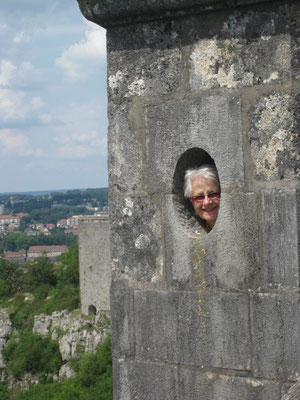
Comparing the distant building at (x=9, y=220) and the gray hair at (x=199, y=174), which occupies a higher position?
the gray hair at (x=199, y=174)

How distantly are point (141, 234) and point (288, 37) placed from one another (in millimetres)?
928

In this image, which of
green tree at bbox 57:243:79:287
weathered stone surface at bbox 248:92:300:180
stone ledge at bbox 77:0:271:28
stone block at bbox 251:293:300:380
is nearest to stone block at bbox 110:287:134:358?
stone block at bbox 251:293:300:380

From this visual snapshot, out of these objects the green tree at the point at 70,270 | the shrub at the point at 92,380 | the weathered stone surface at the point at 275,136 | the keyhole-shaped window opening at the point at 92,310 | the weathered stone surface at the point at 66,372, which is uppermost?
the weathered stone surface at the point at 275,136

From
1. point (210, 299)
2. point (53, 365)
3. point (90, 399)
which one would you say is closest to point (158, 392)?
point (210, 299)

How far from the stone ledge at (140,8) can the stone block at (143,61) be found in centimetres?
4

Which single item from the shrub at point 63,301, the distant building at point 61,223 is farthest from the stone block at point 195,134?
the distant building at point 61,223

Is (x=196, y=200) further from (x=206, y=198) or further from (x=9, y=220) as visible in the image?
(x=9, y=220)

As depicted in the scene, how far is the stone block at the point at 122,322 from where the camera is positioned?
2.79 m

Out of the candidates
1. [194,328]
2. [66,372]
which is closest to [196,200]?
[194,328]

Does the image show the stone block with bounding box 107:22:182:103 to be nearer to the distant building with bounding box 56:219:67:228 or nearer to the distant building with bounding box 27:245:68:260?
the distant building with bounding box 27:245:68:260

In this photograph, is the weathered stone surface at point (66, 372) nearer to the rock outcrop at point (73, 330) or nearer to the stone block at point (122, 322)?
the rock outcrop at point (73, 330)

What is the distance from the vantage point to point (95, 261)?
34438 mm

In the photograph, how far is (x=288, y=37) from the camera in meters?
2.43

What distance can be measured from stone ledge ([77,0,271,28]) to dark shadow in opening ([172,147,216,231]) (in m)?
0.53
